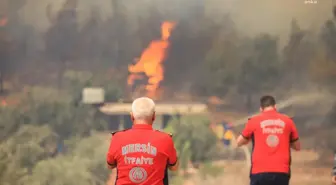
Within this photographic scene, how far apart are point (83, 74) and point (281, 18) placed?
2026 mm

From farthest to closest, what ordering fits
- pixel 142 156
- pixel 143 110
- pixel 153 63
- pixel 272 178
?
1. pixel 153 63
2. pixel 272 178
3. pixel 143 110
4. pixel 142 156

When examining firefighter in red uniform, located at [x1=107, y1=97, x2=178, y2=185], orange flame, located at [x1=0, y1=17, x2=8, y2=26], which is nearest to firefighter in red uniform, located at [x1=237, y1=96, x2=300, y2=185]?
firefighter in red uniform, located at [x1=107, y1=97, x2=178, y2=185]

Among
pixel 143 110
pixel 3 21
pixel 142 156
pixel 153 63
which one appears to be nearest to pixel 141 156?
pixel 142 156

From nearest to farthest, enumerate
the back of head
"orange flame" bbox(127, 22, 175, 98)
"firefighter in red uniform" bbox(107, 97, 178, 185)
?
"firefighter in red uniform" bbox(107, 97, 178, 185)
the back of head
"orange flame" bbox(127, 22, 175, 98)

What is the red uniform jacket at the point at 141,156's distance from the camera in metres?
2.62

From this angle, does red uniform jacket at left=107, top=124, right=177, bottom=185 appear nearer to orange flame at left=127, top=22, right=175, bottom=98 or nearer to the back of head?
the back of head

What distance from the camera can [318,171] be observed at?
461 cm

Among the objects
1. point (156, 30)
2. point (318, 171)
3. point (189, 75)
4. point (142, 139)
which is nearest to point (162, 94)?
point (189, 75)

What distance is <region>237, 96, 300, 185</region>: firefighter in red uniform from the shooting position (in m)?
3.35

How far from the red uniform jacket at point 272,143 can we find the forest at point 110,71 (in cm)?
125

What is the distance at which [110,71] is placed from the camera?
15.4 ft

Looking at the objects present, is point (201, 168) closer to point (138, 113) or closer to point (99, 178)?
point (99, 178)

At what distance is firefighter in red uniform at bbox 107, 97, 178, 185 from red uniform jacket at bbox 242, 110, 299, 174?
91cm

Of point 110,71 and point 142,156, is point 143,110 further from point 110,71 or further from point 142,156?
point 110,71
